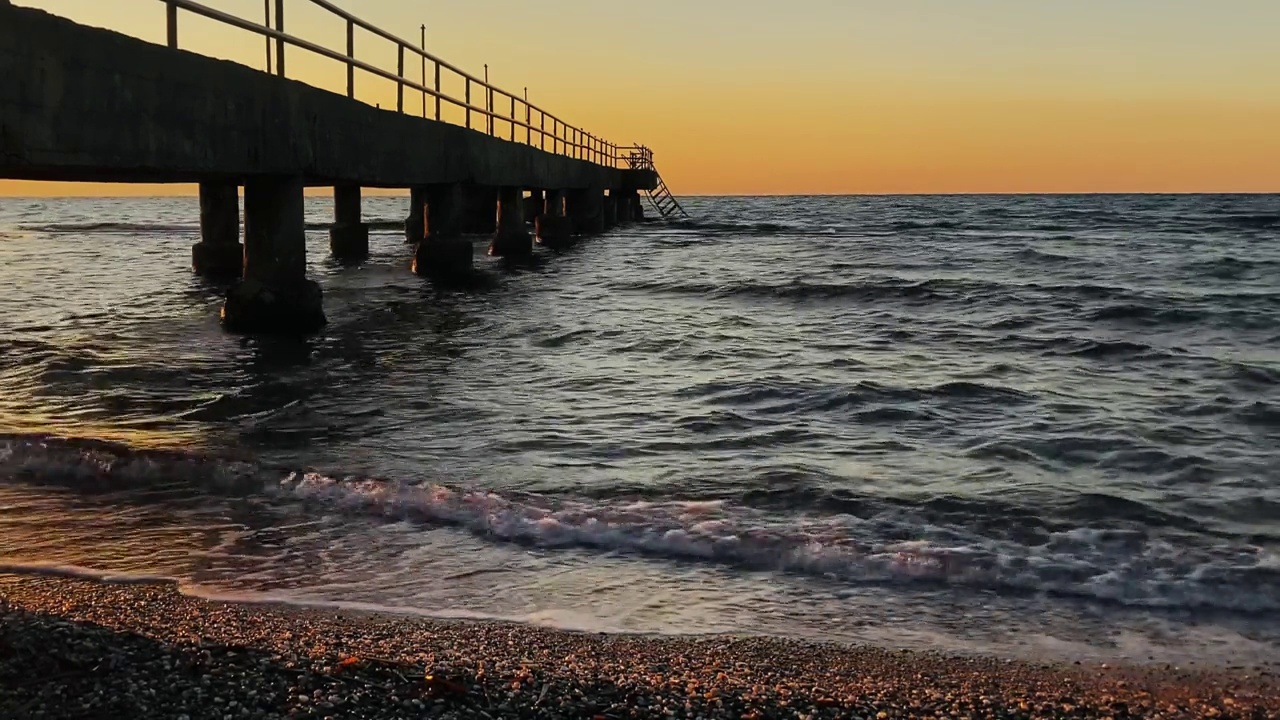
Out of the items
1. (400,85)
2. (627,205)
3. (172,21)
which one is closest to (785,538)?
(172,21)

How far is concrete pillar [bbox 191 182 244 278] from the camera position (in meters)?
19.5

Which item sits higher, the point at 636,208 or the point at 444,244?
the point at 636,208

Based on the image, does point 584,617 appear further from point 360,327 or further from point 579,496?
point 360,327

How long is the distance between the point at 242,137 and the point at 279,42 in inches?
53.1

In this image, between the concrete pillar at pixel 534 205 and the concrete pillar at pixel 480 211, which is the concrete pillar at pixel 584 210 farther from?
the concrete pillar at pixel 480 211

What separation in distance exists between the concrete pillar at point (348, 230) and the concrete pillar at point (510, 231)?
10.5 ft

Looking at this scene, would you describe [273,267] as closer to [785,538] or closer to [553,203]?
[785,538]

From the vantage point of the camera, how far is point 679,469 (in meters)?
6.57

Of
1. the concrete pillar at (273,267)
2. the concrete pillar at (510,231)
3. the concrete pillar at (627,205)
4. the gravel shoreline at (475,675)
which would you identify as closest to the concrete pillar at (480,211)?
the concrete pillar at (510,231)

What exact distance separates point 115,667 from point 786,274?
2019cm

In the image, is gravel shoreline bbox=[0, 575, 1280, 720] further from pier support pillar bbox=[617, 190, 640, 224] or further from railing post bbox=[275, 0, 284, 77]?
pier support pillar bbox=[617, 190, 640, 224]

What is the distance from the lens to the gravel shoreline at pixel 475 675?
3.09 meters

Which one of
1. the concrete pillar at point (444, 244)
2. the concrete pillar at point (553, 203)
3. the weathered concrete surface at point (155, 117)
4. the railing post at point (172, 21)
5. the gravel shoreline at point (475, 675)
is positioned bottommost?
the gravel shoreline at point (475, 675)

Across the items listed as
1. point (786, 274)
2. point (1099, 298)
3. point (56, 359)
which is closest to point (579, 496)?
point (56, 359)
